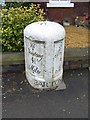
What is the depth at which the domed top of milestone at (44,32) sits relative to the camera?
18.8 ft

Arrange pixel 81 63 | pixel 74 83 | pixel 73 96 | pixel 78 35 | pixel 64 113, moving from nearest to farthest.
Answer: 1. pixel 64 113
2. pixel 73 96
3. pixel 74 83
4. pixel 81 63
5. pixel 78 35

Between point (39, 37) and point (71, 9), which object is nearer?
point (39, 37)

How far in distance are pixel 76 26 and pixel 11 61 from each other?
3.26m

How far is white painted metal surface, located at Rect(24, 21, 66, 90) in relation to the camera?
19.0 feet

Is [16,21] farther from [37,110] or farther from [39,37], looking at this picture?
[37,110]

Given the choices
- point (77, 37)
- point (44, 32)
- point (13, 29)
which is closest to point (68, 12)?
point (77, 37)

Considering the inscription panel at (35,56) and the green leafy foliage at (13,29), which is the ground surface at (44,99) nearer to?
the inscription panel at (35,56)

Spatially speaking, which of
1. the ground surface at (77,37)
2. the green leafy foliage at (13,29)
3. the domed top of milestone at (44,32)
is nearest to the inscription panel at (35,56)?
the domed top of milestone at (44,32)

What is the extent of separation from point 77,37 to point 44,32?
270 centimetres

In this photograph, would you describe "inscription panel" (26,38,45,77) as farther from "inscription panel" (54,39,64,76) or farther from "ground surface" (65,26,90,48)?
"ground surface" (65,26,90,48)

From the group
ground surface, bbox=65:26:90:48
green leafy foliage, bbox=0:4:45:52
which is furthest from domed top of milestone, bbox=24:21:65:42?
ground surface, bbox=65:26:90:48

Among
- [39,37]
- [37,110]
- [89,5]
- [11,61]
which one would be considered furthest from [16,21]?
[89,5]

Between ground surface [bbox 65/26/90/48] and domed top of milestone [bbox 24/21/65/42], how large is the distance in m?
1.73

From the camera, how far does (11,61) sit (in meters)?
6.81
